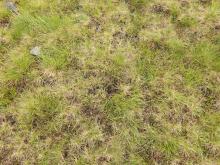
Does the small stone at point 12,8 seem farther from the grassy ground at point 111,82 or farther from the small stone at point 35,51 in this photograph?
the small stone at point 35,51

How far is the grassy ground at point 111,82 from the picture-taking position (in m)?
4.46

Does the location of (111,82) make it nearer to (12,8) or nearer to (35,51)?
(35,51)

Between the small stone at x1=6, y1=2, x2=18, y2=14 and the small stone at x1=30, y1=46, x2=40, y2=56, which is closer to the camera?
the small stone at x1=30, y1=46, x2=40, y2=56

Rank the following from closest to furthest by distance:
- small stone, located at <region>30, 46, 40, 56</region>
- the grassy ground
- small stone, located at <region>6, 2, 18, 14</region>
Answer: the grassy ground → small stone, located at <region>30, 46, 40, 56</region> → small stone, located at <region>6, 2, 18, 14</region>

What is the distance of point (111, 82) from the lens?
4.95 m

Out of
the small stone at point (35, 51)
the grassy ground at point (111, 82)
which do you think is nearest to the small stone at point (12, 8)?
the grassy ground at point (111, 82)

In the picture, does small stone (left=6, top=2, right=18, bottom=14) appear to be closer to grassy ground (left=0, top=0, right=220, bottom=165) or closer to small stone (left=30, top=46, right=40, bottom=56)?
grassy ground (left=0, top=0, right=220, bottom=165)

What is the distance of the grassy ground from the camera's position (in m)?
4.46

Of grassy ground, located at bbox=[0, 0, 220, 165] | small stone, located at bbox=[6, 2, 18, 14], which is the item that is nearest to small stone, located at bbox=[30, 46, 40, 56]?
grassy ground, located at bbox=[0, 0, 220, 165]

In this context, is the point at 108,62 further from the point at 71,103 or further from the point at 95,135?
the point at 95,135

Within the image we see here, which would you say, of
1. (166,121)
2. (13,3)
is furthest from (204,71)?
(13,3)

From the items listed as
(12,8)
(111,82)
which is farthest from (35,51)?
(111,82)

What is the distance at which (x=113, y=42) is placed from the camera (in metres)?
5.30

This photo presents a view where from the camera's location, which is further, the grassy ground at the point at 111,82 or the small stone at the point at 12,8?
the small stone at the point at 12,8
